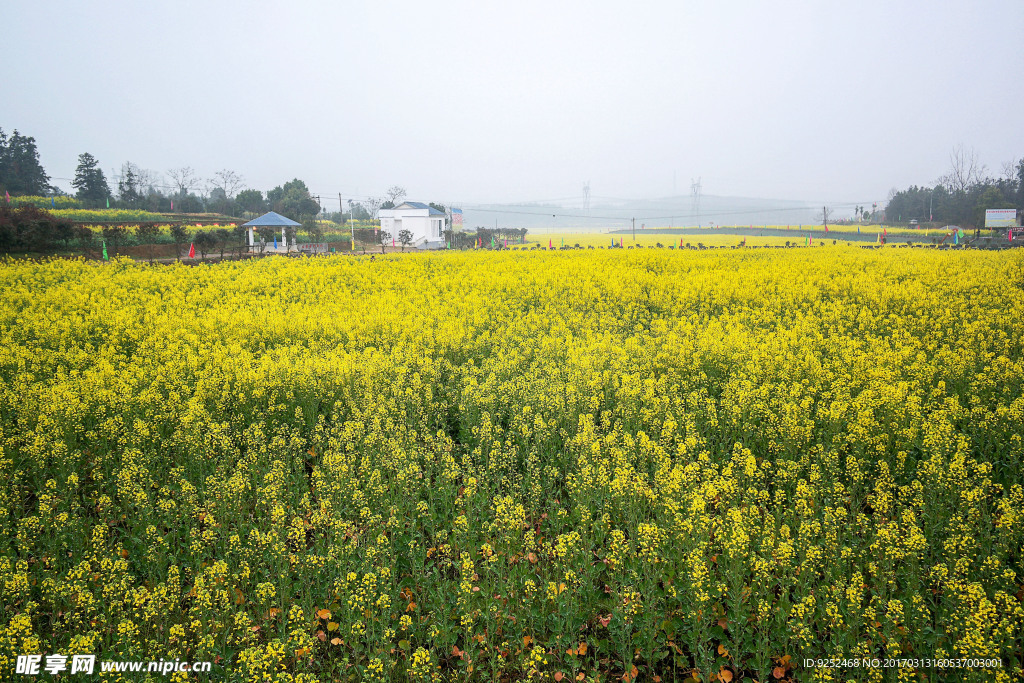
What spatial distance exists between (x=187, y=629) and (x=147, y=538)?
4.36 feet

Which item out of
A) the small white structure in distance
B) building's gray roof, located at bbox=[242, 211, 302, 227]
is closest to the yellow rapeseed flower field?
building's gray roof, located at bbox=[242, 211, 302, 227]

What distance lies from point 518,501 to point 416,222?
6223 centimetres

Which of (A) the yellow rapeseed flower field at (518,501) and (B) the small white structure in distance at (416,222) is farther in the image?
(B) the small white structure in distance at (416,222)

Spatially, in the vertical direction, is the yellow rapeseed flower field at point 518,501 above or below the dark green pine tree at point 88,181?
below

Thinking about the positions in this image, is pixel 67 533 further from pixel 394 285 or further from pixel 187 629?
pixel 394 285

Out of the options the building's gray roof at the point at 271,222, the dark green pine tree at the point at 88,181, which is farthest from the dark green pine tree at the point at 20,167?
the building's gray roof at the point at 271,222

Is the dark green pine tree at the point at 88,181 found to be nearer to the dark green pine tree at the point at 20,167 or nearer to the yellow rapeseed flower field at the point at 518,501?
the dark green pine tree at the point at 20,167

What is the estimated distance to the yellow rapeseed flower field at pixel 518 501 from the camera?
4.20 m

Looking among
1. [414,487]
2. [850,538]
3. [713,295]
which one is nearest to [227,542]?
[414,487]

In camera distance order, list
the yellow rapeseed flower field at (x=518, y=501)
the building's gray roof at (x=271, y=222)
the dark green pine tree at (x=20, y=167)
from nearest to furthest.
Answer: the yellow rapeseed flower field at (x=518, y=501), the building's gray roof at (x=271, y=222), the dark green pine tree at (x=20, y=167)

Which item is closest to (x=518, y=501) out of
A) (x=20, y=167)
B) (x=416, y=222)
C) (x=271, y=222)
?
(x=271, y=222)

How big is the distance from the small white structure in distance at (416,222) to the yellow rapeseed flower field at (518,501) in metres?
53.3

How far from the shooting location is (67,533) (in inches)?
205

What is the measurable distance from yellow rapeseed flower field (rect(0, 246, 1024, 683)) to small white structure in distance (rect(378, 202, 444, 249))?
175ft
